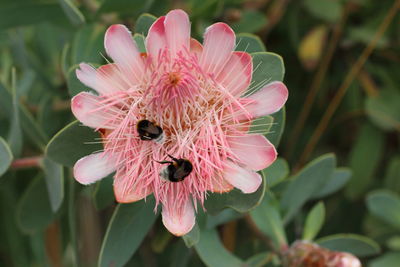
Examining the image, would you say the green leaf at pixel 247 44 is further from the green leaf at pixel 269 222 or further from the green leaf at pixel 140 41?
the green leaf at pixel 269 222

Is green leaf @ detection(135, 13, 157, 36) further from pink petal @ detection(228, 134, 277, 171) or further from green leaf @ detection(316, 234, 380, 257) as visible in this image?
green leaf @ detection(316, 234, 380, 257)

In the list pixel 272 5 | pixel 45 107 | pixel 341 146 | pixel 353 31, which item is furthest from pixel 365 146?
pixel 45 107

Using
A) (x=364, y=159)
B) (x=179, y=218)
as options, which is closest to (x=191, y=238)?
(x=179, y=218)

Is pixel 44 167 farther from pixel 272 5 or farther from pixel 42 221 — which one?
Result: pixel 272 5

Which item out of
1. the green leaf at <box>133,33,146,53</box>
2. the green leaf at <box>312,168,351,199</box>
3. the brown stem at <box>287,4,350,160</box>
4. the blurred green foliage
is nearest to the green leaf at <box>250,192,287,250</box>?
the blurred green foliage

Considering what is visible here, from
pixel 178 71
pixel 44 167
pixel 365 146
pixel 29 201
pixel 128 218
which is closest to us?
pixel 178 71

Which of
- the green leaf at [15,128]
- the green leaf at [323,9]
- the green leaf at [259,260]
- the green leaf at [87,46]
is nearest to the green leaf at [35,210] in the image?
the green leaf at [15,128]
